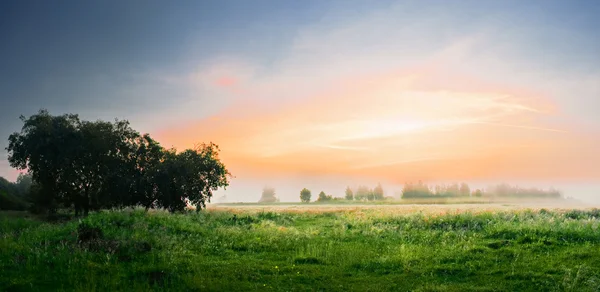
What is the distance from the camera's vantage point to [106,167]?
49062 mm

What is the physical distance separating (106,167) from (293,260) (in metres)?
36.9

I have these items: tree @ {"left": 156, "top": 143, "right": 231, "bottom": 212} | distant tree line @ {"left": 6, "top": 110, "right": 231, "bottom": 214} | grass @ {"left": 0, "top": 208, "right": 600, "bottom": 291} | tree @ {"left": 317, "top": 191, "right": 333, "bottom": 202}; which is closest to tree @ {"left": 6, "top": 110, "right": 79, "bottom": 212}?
distant tree line @ {"left": 6, "top": 110, "right": 231, "bottom": 214}

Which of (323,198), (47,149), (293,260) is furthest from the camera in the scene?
(323,198)

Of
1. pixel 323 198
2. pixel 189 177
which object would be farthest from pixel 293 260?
pixel 323 198

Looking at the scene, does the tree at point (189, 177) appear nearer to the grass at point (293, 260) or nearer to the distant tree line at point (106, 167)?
the distant tree line at point (106, 167)

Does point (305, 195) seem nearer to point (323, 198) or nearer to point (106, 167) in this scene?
point (323, 198)

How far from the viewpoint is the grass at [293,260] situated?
49.3 feet

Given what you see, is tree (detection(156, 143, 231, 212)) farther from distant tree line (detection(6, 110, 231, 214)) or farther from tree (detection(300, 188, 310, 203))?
tree (detection(300, 188, 310, 203))

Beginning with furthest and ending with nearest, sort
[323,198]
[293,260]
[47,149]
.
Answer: [323,198] → [47,149] → [293,260]

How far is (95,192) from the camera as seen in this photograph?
49594 mm

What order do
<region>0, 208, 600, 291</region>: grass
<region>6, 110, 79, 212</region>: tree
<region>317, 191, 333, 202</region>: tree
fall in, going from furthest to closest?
<region>317, 191, 333, 202</region>: tree, <region>6, 110, 79, 212</region>: tree, <region>0, 208, 600, 291</region>: grass

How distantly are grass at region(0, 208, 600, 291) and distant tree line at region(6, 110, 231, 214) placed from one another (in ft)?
62.6

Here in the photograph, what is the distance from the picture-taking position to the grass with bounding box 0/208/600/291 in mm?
15031

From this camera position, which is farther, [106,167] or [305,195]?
[305,195]
